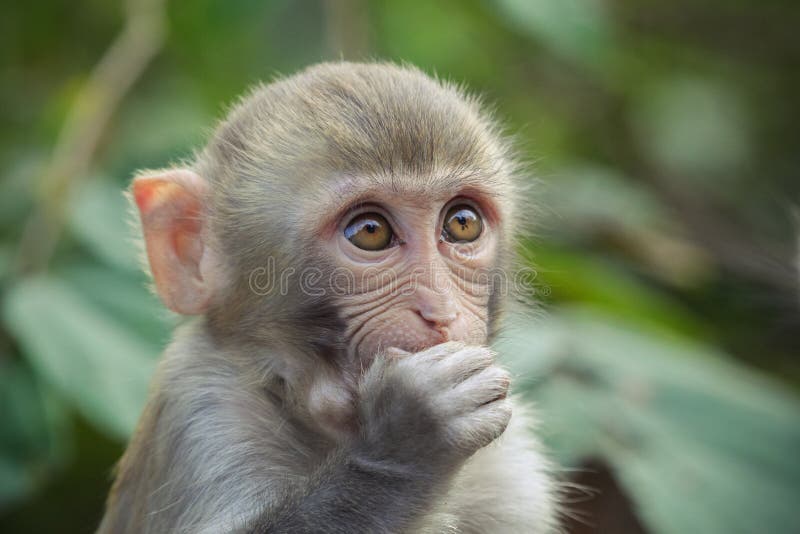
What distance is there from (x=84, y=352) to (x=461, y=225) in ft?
6.63

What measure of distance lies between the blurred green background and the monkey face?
585 millimetres

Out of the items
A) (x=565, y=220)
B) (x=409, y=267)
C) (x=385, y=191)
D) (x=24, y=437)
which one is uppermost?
(x=565, y=220)

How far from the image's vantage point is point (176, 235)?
3.62 meters

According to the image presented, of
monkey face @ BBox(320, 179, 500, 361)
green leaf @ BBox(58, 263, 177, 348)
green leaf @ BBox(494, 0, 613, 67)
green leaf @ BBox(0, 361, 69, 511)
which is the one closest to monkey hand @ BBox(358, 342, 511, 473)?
monkey face @ BBox(320, 179, 500, 361)

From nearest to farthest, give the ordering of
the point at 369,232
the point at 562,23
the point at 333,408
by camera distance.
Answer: the point at 333,408
the point at 369,232
the point at 562,23

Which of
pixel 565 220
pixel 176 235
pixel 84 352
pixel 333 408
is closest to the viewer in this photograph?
pixel 333 408

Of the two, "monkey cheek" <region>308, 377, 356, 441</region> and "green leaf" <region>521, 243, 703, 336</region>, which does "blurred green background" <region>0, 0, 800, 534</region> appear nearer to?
"green leaf" <region>521, 243, 703, 336</region>

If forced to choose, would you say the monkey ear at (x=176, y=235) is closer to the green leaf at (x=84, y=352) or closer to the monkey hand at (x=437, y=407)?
the monkey hand at (x=437, y=407)

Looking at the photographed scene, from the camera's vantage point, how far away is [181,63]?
21.4 feet

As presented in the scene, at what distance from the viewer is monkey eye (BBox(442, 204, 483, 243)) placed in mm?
3384

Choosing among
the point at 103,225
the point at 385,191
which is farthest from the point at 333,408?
the point at 103,225

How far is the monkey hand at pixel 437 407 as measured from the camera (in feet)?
9.16

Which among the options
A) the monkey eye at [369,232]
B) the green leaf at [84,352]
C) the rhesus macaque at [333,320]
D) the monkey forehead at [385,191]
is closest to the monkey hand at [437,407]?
the rhesus macaque at [333,320]

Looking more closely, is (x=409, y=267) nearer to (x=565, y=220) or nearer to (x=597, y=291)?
(x=597, y=291)
